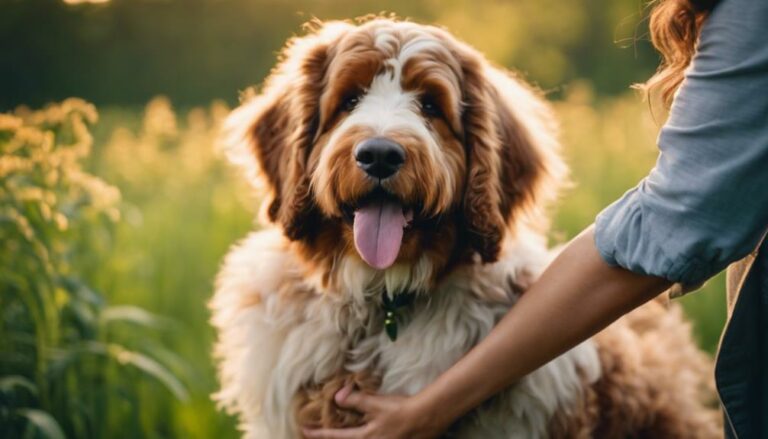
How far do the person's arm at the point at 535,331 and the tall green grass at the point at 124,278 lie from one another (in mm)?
736

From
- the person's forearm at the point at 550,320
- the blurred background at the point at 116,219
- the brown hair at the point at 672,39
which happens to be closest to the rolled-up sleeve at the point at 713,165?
the person's forearm at the point at 550,320

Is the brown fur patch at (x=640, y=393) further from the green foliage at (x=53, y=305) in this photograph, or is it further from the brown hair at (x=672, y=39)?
the green foliage at (x=53, y=305)

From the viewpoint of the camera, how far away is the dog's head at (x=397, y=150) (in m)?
2.49

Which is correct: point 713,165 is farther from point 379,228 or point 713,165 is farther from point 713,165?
point 379,228

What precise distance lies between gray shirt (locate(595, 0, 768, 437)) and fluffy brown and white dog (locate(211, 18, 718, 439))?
2.38ft

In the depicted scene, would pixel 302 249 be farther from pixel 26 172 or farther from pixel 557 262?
pixel 26 172

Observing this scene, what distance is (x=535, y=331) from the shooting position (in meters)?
2.23

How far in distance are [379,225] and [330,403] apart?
2.09 ft

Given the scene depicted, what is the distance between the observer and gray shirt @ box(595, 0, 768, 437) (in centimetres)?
187

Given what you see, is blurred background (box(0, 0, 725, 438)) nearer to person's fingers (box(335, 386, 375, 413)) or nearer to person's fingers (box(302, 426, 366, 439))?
→ person's fingers (box(302, 426, 366, 439))

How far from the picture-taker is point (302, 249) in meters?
2.82

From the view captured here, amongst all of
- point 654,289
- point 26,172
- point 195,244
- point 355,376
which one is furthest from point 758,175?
point 195,244

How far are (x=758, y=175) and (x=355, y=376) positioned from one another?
4.57ft

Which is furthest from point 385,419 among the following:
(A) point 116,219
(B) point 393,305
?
(A) point 116,219
